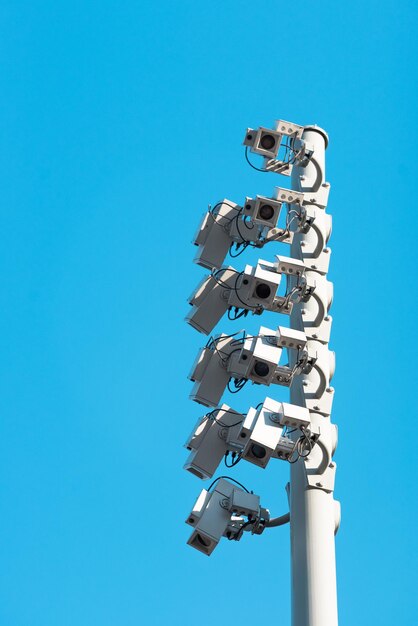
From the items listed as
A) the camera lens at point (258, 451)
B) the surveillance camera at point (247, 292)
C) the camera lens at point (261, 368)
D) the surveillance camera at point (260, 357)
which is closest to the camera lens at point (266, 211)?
the surveillance camera at point (247, 292)

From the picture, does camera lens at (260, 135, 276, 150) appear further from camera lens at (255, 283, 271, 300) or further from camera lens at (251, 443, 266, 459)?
camera lens at (251, 443, 266, 459)

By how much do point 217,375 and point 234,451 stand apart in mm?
684

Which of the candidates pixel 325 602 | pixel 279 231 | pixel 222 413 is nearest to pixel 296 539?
pixel 325 602

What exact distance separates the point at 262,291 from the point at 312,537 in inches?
82.5

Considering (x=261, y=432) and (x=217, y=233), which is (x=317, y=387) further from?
(x=217, y=233)

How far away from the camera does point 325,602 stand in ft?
26.3

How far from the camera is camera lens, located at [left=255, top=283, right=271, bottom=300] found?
9.25m

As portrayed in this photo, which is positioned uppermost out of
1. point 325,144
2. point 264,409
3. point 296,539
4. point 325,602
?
point 325,144

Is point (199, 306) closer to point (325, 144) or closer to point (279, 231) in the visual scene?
point (279, 231)

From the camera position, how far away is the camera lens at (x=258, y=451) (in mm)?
8539

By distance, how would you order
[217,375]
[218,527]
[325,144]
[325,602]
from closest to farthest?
[325,602] → [218,527] → [217,375] → [325,144]

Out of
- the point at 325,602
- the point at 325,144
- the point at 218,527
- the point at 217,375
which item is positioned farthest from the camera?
the point at 325,144

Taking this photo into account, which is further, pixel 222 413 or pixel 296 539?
pixel 222 413

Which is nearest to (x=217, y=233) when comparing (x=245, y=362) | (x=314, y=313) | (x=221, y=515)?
(x=314, y=313)
